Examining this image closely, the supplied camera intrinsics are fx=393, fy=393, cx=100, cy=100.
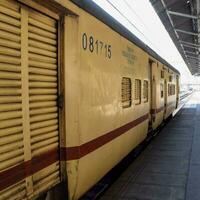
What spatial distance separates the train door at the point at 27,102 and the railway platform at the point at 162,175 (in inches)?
95.6

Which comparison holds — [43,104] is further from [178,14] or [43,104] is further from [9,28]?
[178,14]

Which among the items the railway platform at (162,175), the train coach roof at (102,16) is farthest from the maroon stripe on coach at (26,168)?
the railway platform at (162,175)

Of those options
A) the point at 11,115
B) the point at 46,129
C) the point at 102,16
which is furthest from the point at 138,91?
the point at 11,115

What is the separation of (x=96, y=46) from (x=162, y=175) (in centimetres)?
325

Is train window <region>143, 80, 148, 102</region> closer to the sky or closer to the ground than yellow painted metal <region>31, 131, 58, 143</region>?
closer to the sky

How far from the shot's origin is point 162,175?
23.6 ft

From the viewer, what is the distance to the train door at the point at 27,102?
3.17 metres

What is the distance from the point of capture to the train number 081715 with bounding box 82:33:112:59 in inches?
180

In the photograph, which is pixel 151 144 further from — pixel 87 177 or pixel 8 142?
pixel 8 142

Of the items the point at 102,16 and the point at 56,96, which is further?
the point at 102,16

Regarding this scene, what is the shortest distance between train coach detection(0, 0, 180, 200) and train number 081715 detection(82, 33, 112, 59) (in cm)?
1

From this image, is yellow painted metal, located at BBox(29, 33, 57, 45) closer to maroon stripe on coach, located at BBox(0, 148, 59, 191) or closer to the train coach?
the train coach

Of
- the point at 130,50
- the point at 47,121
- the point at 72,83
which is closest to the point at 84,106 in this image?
the point at 72,83

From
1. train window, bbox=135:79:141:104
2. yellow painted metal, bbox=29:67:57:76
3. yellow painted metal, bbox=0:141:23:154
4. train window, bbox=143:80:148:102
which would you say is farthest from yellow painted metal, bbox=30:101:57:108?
train window, bbox=143:80:148:102
